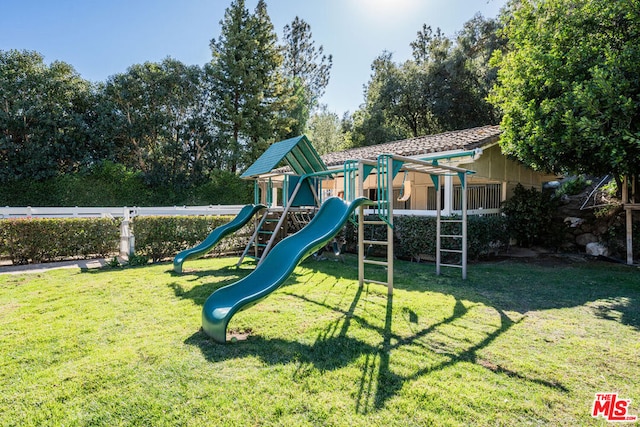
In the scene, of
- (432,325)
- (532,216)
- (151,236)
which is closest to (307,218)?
(151,236)

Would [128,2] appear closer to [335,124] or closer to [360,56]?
[360,56]

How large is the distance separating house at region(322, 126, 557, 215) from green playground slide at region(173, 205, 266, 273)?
124 inches

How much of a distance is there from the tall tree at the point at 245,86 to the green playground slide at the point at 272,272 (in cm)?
1745

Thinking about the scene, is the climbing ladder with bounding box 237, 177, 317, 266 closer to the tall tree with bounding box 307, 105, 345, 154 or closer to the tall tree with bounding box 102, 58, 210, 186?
the tall tree with bounding box 102, 58, 210, 186

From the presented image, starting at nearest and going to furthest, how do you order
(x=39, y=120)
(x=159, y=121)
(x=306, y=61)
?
(x=39, y=120) < (x=159, y=121) < (x=306, y=61)

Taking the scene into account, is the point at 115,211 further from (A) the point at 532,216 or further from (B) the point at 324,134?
(B) the point at 324,134

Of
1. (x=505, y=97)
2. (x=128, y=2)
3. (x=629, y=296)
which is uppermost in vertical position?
(x=128, y=2)

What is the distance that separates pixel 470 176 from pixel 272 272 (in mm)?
8163

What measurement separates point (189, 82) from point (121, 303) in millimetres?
20272

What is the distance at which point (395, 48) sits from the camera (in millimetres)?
28266

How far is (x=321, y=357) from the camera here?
3.36 metres

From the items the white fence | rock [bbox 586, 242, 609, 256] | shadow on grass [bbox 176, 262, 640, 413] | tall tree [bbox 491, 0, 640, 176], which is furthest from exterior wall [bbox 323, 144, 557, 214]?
the white fence

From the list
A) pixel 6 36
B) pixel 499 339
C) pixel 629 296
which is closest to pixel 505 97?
pixel 629 296

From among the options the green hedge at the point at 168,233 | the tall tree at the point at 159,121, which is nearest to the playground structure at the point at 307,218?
the green hedge at the point at 168,233
